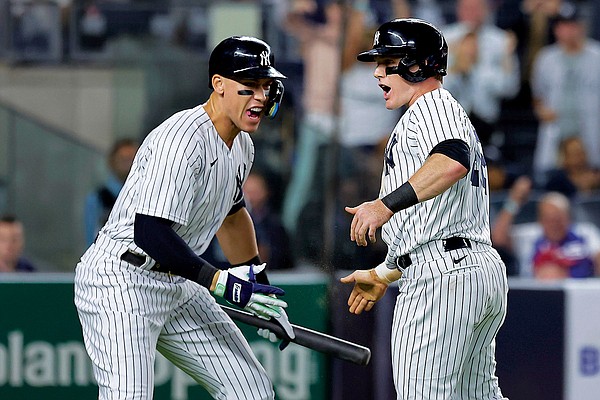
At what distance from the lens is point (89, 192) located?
679 cm

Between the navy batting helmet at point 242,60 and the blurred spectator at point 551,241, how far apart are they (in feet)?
10.3

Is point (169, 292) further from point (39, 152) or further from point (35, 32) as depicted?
point (35, 32)

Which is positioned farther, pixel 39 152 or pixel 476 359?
pixel 39 152

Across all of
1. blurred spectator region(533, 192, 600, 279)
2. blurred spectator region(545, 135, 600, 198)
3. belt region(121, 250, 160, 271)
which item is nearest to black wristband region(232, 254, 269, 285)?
belt region(121, 250, 160, 271)

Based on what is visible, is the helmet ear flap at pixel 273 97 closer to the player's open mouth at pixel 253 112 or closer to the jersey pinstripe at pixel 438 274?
the player's open mouth at pixel 253 112

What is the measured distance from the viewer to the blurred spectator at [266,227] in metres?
6.53

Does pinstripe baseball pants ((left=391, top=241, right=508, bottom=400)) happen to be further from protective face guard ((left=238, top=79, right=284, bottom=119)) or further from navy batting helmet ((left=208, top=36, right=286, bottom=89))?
navy batting helmet ((left=208, top=36, right=286, bottom=89))

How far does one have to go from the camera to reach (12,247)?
6418mm

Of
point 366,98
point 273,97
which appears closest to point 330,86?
point 366,98

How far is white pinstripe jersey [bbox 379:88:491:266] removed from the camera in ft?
12.8

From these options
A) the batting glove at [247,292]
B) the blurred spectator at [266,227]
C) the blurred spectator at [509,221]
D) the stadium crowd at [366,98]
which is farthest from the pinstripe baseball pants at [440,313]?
the blurred spectator at [509,221]

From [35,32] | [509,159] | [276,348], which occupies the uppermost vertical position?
[35,32]

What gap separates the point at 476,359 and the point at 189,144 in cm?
133

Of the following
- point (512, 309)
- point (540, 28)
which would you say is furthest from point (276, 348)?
point (540, 28)
